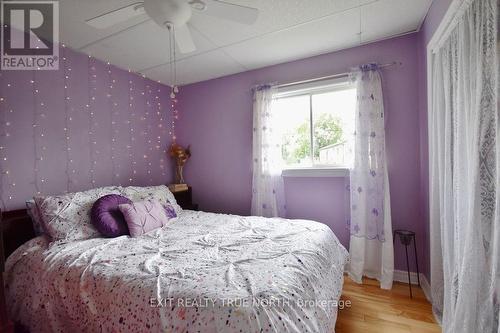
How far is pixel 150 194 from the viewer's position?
247 cm

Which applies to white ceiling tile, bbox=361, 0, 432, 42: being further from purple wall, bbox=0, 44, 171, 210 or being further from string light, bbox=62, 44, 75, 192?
string light, bbox=62, 44, 75, 192

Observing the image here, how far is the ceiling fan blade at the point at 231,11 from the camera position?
1487 millimetres

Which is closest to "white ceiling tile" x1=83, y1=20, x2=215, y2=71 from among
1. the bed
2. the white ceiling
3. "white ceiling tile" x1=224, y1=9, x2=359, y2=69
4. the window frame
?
the white ceiling

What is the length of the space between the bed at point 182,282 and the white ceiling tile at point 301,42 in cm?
175

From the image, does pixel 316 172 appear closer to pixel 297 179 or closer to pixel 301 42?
pixel 297 179

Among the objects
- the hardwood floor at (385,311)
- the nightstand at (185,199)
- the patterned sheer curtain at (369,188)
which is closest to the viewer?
the hardwood floor at (385,311)

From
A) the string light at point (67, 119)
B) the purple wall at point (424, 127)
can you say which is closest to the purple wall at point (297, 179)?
the purple wall at point (424, 127)

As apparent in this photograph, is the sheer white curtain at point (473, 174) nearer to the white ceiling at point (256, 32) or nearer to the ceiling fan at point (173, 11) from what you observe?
the white ceiling at point (256, 32)

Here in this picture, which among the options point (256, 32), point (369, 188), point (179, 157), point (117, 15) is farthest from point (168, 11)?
point (369, 188)

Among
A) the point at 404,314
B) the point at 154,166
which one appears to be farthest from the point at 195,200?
the point at 404,314

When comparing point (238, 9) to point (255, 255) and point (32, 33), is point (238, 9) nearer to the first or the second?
point (255, 255)

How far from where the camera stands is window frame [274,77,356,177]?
2529 millimetres

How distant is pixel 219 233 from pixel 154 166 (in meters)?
1.75

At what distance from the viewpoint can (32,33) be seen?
2.05 metres
